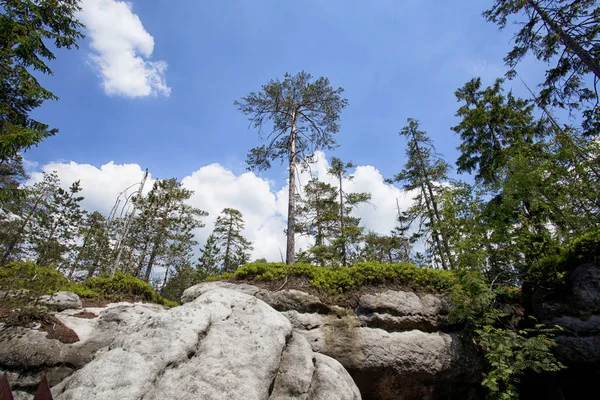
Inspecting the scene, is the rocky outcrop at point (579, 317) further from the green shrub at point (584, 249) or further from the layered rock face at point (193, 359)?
the layered rock face at point (193, 359)

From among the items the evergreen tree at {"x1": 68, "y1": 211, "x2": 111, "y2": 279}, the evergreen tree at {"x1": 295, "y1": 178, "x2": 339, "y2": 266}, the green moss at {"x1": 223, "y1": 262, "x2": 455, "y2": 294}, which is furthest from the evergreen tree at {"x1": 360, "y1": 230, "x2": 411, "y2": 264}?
the evergreen tree at {"x1": 68, "y1": 211, "x2": 111, "y2": 279}

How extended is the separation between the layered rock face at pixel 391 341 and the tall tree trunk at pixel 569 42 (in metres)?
10.0

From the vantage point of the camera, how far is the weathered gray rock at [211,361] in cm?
380

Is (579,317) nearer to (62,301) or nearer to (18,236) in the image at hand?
(62,301)

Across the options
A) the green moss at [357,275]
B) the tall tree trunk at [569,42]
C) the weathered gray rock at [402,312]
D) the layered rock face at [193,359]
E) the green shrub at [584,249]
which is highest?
the tall tree trunk at [569,42]

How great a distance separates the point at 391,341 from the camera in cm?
727

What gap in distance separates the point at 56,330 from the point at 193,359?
13.8ft

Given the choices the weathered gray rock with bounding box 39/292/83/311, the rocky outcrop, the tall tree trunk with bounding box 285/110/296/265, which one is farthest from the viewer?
the tall tree trunk with bounding box 285/110/296/265

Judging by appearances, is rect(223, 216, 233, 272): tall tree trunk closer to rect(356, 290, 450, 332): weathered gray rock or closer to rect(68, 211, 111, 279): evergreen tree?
rect(68, 211, 111, 279): evergreen tree

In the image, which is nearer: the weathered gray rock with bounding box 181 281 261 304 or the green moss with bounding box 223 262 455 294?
the weathered gray rock with bounding box 181 281 261 304

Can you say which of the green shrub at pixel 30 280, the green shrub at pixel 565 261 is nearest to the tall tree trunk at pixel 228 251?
the green shrub at pixel 30 280

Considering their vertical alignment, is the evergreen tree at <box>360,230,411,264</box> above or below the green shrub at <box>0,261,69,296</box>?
above

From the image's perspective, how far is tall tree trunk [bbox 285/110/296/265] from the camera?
11.8 meters

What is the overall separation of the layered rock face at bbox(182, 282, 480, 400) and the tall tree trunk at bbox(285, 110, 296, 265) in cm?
378
